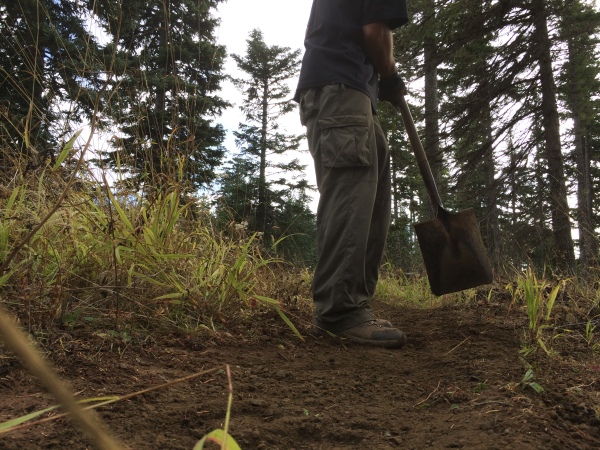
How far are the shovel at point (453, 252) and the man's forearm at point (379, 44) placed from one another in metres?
0.94

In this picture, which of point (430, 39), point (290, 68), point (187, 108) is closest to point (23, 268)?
point (187, 108)

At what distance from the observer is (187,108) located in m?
2.73

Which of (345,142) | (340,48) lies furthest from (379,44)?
(345,142)

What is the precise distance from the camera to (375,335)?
2.37m

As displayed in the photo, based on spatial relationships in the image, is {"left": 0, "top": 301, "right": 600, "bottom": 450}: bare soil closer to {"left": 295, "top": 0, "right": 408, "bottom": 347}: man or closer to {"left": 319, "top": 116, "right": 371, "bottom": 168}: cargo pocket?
{"left": 295, "top": 0, "right": 408, "bottom": 347}: man

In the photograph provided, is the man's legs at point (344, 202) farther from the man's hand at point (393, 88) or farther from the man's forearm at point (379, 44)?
the man's hand at point (393, 88)

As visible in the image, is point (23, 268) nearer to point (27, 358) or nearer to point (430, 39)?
point (27, 358)

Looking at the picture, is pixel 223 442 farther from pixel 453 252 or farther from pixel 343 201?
pixel 453 252

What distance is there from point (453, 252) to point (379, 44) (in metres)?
1.25

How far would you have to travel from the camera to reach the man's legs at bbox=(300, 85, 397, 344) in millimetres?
2436

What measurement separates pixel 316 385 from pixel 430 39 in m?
8.45

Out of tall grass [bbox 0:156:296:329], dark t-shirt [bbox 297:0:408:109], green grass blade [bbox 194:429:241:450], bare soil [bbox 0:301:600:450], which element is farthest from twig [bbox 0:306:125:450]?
dark t-shirt [bbox 297:0:408:109]

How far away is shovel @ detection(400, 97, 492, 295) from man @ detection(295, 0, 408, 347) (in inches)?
16.9

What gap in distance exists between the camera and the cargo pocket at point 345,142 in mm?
2424
